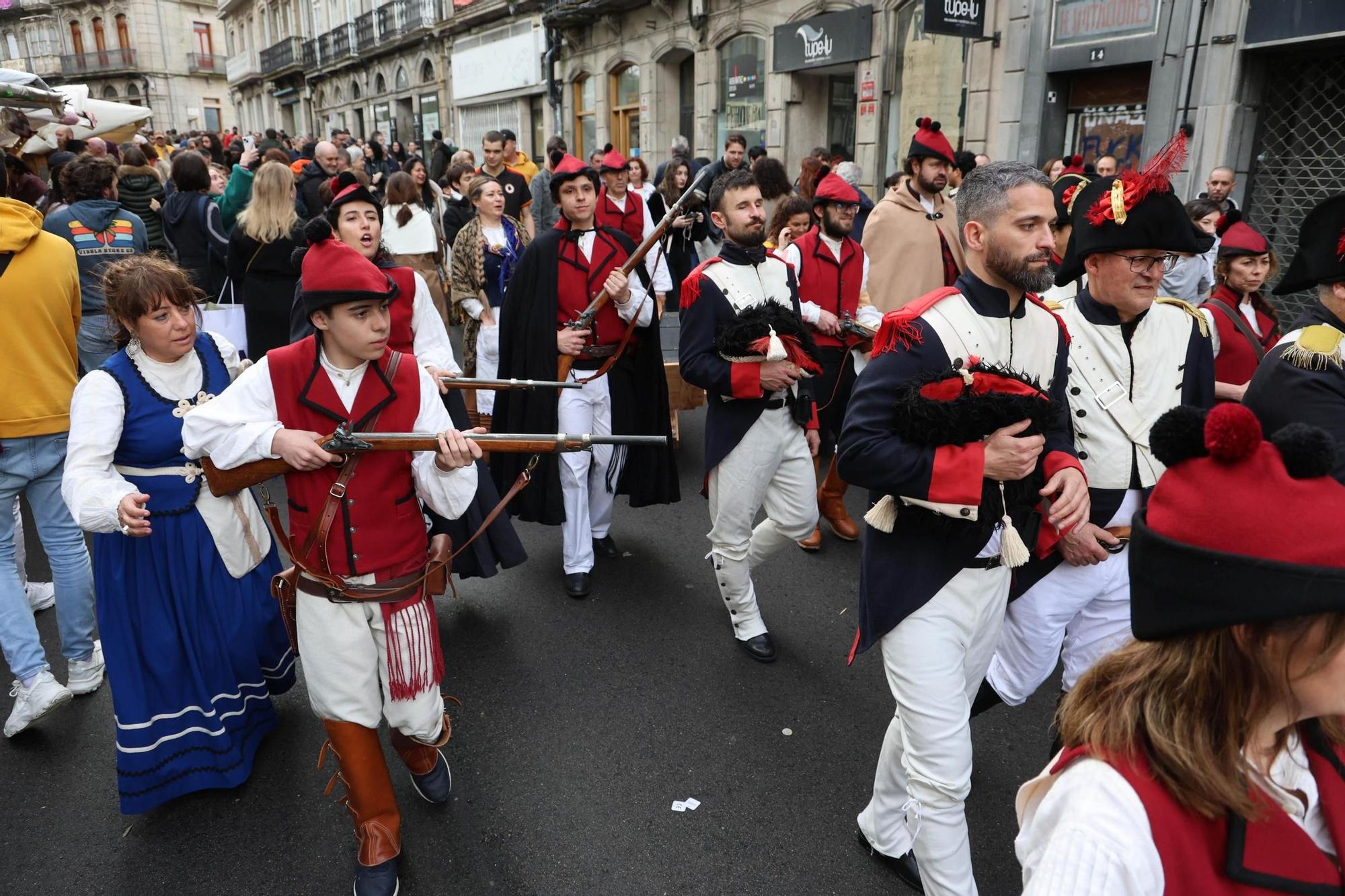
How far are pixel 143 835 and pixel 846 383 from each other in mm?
4277

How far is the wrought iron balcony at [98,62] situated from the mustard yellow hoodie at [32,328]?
209 feet

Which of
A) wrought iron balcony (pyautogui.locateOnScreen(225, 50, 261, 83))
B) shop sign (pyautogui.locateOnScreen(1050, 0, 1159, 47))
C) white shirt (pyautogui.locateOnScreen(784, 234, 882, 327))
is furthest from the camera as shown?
wrought iron balcony (pyautogui.locateOnScreen(225, 50, 261, 83))

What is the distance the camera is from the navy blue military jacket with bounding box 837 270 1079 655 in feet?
7.93

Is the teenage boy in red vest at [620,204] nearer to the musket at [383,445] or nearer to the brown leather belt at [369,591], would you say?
the musket at [383,445]

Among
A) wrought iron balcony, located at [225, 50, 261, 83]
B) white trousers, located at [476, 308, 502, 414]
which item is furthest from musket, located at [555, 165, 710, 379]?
wrought iron balcony, located at [225, 50, 261, 83]

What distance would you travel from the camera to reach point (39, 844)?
304 centimetres

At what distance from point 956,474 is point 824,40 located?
13.7 meters

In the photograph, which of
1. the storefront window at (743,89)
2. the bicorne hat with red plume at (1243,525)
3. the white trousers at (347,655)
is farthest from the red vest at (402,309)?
the storefront window at (743,89)

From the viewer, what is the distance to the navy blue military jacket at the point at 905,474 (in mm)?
2418

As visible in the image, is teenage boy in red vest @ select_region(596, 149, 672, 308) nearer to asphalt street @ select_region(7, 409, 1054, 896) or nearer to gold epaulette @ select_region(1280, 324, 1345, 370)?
asphalt street @ select_region(7, 409, 1054, 896)

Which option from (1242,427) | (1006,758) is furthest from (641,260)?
(1242,427)

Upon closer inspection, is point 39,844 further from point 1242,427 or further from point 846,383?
point 846,383

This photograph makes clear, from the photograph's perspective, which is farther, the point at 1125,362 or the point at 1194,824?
the point at 1125,362

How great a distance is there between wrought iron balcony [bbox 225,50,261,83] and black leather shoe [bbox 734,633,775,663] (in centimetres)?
5695
